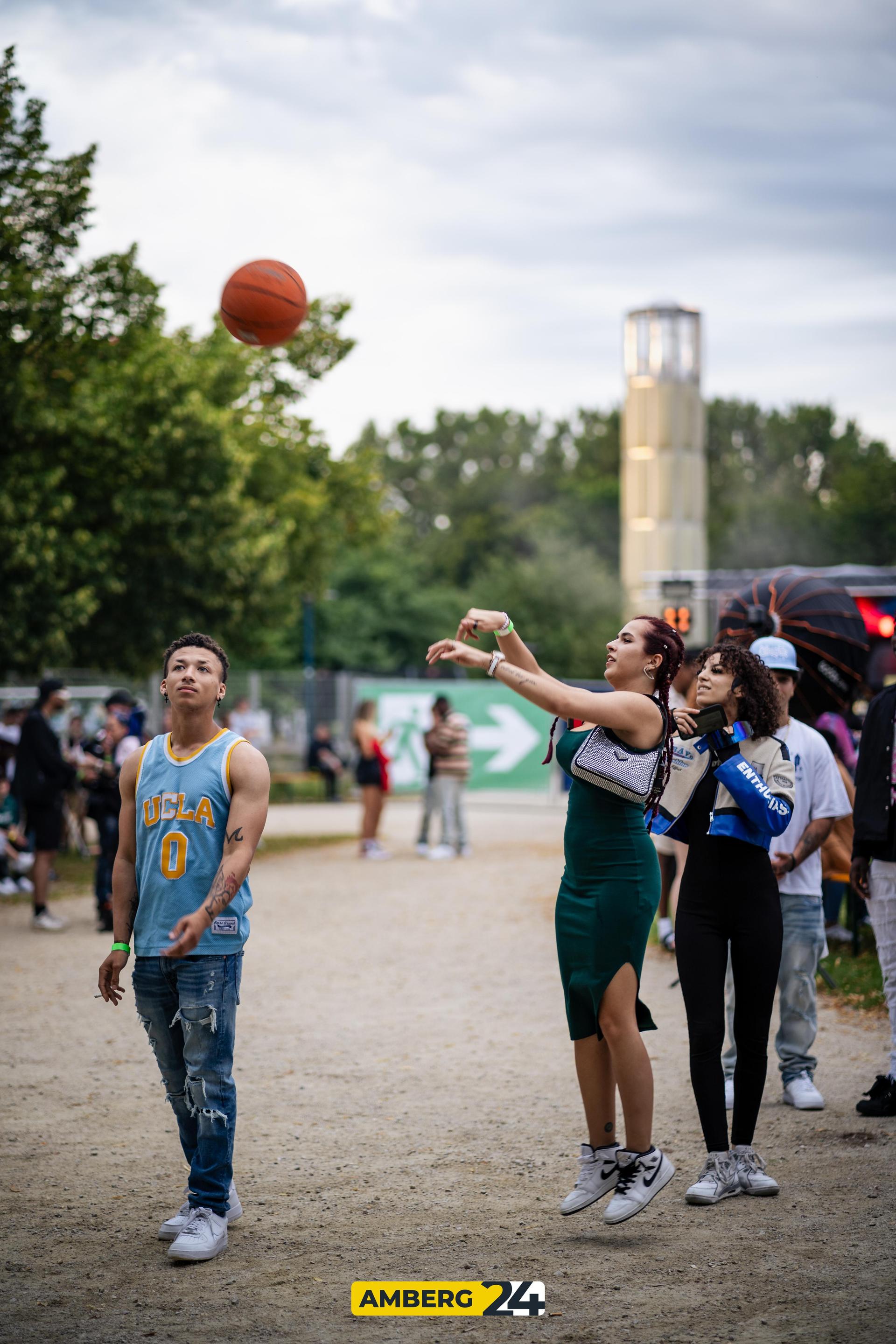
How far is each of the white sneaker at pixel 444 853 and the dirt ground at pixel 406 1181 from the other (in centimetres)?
712

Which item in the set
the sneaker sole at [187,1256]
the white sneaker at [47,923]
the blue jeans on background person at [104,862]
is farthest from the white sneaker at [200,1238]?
the white sneaker at [47,923]

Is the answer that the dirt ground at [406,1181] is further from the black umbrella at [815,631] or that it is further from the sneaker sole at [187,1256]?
the black umbrella at [815,631]

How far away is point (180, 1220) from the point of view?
4465 mm

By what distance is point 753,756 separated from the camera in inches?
203

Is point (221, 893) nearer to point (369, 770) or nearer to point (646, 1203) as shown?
point (646, 1203)

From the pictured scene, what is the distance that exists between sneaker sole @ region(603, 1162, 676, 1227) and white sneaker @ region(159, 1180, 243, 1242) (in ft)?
4.18

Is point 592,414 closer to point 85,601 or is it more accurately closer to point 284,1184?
point 85,601

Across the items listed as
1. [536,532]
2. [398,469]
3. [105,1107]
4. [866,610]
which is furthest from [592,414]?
[105,1107]

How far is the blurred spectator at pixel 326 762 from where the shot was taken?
27.6 meters

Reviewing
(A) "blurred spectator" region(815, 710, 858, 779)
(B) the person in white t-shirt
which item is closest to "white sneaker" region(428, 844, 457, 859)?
(A) "blurred spectator" region(815, 710, 858, 779)

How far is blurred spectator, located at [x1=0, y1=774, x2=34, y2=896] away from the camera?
14.7 meters

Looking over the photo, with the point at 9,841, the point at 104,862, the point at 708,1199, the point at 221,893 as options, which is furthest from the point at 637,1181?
the point at 9,841

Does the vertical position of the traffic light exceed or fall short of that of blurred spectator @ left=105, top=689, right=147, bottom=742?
it exceeds it

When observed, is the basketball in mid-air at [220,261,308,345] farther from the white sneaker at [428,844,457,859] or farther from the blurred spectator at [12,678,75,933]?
the white sneaker at [428,844,457,859]
